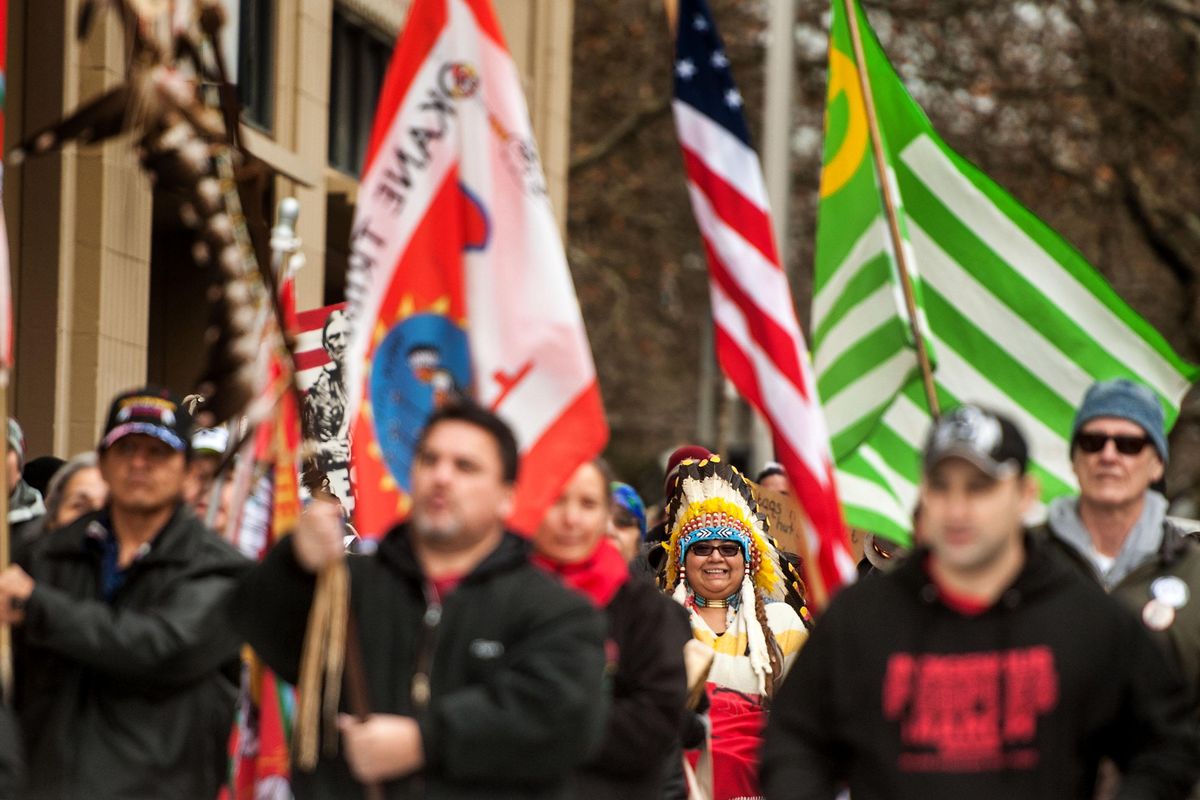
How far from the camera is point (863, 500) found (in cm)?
917

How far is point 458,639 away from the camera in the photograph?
6.02 meters

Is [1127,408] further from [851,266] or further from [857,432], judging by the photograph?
[851,266]

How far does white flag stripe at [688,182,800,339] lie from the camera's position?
23.7 ft

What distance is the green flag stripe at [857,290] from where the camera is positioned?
9688 mm

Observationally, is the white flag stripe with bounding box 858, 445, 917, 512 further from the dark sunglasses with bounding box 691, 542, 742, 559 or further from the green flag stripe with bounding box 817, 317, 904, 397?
the dark sunglasses with bounding box 691, 542, 742, 559

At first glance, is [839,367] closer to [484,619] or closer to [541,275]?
[541,275]

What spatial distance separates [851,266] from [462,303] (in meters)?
3.31

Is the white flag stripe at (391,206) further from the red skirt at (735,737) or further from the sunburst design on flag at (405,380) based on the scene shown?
the red skirt at (735,737)

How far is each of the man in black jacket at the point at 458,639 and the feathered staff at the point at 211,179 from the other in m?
0.10

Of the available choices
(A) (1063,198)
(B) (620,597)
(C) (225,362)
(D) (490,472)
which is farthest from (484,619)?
(A) (1063,198)

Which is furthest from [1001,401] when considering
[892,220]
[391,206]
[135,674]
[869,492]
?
[135,674]

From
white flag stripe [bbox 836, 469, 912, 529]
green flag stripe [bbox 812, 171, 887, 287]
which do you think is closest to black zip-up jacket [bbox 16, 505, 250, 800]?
white flag stripe [bbox 836, 469, 912, 529]

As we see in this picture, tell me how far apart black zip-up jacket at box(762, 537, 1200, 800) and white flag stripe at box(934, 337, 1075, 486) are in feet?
11.9

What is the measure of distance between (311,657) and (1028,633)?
67.3 inches
